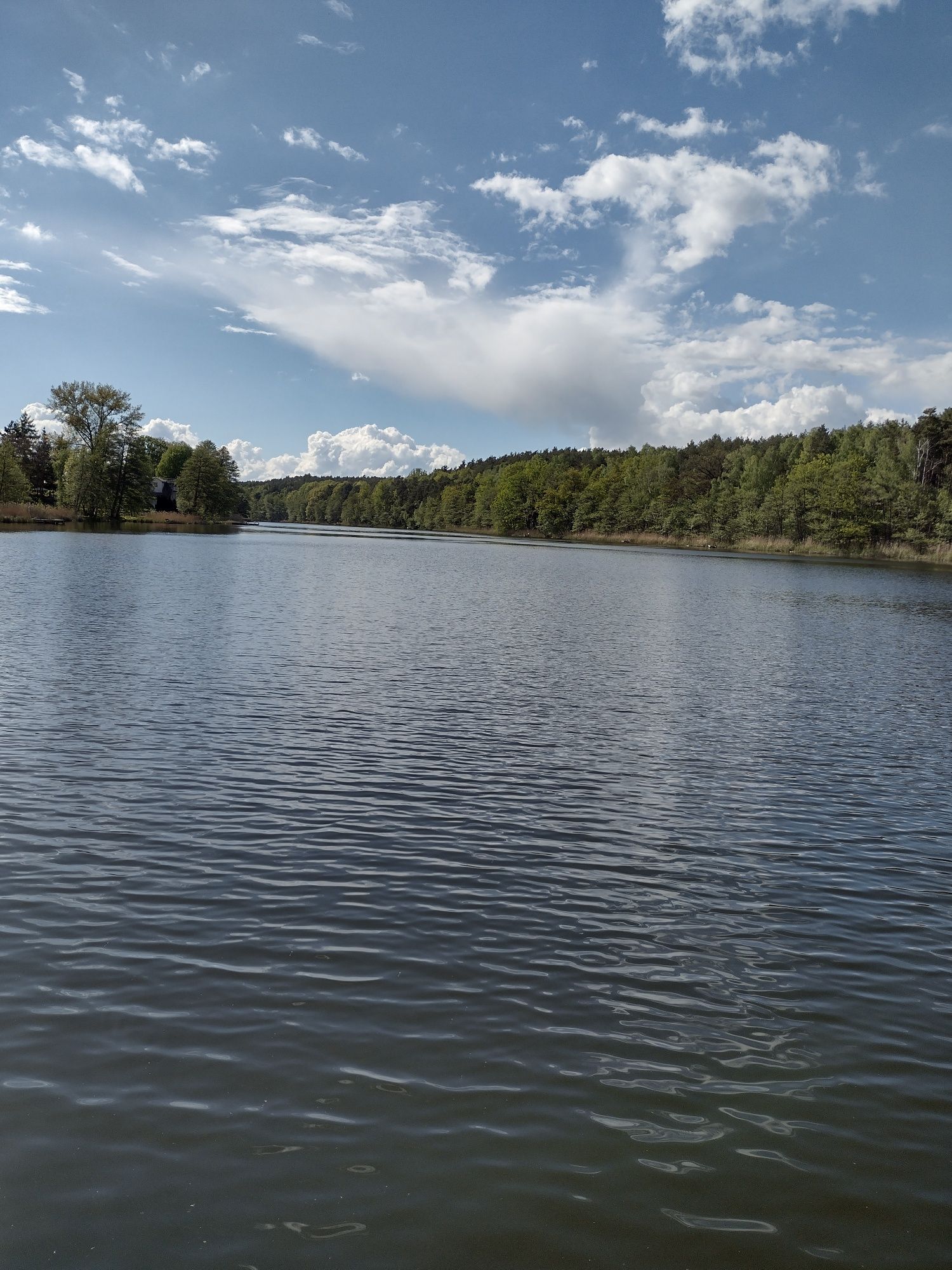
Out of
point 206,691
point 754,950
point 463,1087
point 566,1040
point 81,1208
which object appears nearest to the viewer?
point 81,1208

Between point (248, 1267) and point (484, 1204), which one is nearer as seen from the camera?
point (248, 1267)

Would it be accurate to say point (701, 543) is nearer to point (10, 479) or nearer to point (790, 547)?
point (790, 547)

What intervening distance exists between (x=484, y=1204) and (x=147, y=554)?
6235 cm

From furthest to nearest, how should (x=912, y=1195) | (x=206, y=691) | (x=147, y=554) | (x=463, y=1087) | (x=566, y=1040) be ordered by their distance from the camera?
(x=147, y=554) → (x=206, y=691) → (x=566, y=1040) → (x=463, y=1087) → (x=912, y=1195)

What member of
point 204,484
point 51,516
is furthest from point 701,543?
point 51,516

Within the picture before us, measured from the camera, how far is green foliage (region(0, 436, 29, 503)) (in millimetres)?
107625

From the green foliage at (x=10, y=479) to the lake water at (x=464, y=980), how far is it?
101 metres

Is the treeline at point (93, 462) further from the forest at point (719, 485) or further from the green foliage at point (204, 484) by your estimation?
the green foliage at point (204, 484)

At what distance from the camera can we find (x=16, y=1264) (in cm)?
459

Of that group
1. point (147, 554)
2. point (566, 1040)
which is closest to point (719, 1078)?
point (566, 1040)

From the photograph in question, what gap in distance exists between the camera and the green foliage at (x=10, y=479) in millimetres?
107625

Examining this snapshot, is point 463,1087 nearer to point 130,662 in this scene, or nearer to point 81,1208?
point 81,1208

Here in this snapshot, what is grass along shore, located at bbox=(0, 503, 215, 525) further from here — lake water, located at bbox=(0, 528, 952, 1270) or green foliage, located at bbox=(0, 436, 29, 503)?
lake water, located at bbox=(0, 528, 952, 1270)

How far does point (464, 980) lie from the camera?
7.86 meters
